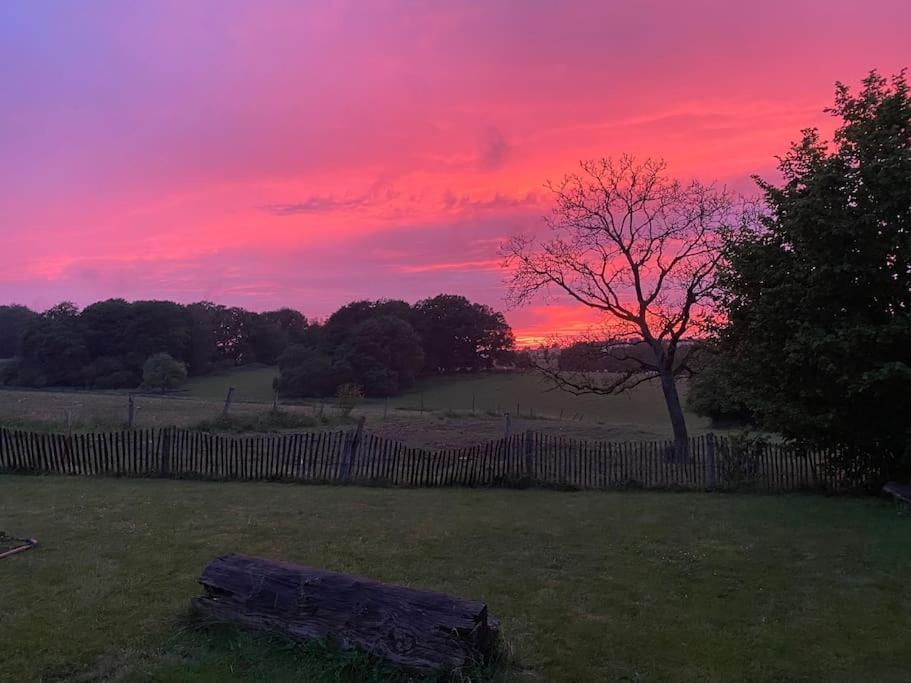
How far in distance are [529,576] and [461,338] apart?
8317 centimetres

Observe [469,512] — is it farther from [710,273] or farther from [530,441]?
[710,273]

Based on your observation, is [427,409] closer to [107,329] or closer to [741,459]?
[741,459]

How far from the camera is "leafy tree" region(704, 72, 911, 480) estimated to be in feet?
37.6

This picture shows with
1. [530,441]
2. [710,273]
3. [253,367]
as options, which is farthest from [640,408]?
[253,367]

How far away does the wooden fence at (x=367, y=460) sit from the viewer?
1550 centimetres

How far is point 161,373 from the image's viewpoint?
71.2m

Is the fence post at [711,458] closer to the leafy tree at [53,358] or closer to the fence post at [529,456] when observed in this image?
the fence post at [529,456]

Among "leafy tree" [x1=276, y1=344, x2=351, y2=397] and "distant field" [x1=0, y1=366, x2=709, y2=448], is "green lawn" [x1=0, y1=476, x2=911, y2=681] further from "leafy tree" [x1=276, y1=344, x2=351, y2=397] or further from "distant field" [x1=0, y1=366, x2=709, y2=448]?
"leafy tree" [x1=276, y1=344, x2=351, y2=397]

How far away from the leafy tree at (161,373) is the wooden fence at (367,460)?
58548 mm

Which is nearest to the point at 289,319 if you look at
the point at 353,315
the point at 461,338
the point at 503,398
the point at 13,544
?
the point at 353,315

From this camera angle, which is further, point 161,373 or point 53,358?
point 53,358

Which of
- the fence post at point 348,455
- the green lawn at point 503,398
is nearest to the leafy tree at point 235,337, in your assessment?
the green lawn at point 503,398

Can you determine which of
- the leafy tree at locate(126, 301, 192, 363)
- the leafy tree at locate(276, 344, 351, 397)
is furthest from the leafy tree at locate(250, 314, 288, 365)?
the leafy tree at locate(276, 344, 351, 397)

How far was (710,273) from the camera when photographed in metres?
21.6
